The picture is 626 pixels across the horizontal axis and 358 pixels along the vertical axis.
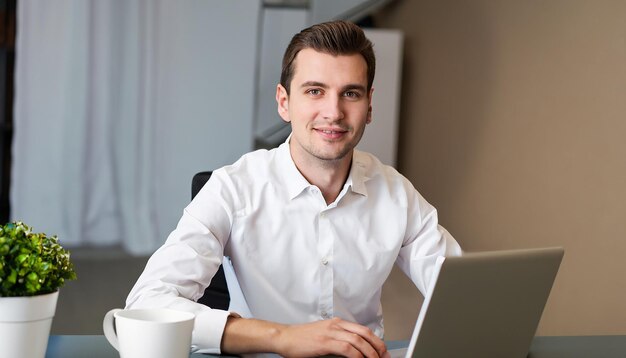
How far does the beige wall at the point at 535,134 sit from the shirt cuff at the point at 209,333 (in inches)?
79.6

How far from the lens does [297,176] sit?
162cm

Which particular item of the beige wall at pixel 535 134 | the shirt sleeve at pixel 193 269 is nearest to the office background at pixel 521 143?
the beige wall at pixel 535 134

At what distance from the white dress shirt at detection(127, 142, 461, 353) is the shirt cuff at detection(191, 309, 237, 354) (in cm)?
33

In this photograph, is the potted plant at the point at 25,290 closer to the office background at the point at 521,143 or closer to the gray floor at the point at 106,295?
the office background at the point at 521,143

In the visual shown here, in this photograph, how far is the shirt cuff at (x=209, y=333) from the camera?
46.8 inches

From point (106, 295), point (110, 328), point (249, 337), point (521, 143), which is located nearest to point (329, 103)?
point (249, 337)

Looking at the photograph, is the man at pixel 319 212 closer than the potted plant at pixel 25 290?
No

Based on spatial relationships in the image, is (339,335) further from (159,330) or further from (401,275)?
(401,275)

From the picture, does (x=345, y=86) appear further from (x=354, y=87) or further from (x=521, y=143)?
(x=521, y=143)

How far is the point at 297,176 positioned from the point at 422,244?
291 millimetres

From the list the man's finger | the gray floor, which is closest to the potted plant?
the man's finger

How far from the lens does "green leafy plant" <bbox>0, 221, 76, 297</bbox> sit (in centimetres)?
91

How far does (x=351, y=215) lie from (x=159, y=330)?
0.77m

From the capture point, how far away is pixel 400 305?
4102 mm
